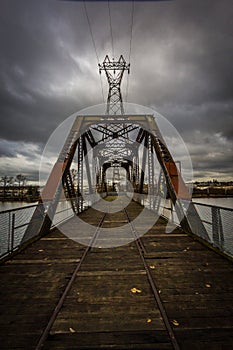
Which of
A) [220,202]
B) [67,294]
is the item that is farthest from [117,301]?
[220,202]

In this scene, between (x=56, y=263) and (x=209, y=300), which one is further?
(x=56, y=263)

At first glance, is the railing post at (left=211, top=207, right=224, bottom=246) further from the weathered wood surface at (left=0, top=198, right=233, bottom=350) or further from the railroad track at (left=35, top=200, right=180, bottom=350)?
the railroad track at (left=35, top=200, right=180, bottom=350)

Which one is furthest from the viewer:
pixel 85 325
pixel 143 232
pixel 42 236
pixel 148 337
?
pixel 143 232

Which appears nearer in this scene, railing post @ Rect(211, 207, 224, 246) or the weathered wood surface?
the weathered wood surface

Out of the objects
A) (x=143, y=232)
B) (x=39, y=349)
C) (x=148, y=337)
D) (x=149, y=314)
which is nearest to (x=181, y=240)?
(x=143, y=232)

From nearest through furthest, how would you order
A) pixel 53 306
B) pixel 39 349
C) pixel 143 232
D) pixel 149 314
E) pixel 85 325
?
1. pixel 39 349
2. pixel 85 325
3. pixel 149 314
4. pixel 53 306
5. pixel 143 232

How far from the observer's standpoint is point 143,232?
779 centimetres

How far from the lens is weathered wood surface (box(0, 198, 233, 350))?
→ 2.21 meters

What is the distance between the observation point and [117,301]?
2984 mm

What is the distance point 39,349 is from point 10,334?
1.64 ft

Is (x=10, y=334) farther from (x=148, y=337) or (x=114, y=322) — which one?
(x=148, y=337)

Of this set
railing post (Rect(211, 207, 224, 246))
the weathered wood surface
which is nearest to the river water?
railing post (Rect(211, 207, 224, 246))

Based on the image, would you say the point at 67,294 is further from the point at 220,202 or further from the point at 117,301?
the point at 220,202

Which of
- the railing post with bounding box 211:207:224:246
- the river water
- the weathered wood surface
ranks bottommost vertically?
the river water
